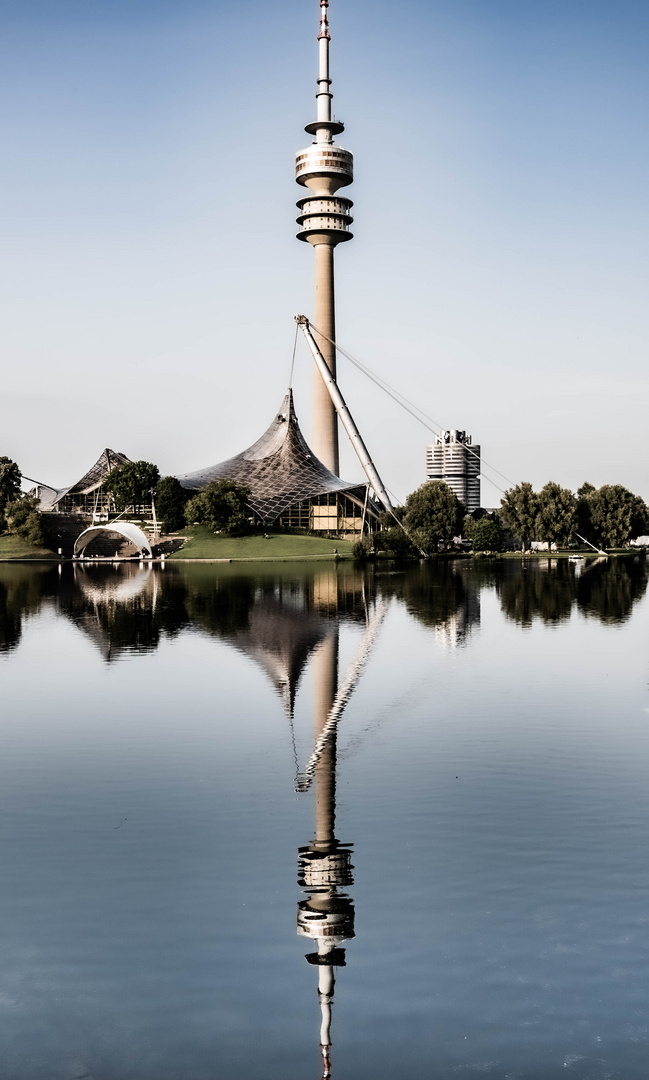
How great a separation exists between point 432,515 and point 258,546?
24513 mm

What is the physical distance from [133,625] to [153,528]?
97694mm

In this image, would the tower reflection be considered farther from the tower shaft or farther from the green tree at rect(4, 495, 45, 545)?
the tower shaft

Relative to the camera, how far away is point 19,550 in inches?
5359

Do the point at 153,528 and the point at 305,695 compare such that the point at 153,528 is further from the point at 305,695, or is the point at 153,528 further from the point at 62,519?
the point at 305,695

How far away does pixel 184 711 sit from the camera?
1143 inches

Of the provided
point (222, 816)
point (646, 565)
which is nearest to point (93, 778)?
point (222, 816)

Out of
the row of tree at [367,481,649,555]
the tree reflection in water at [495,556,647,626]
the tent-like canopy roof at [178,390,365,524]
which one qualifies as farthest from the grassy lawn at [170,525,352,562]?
the tree reflection in water at [495,556,647,626]

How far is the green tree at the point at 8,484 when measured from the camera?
145000mm

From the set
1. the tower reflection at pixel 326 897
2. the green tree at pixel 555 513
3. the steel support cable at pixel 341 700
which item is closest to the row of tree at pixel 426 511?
the green tree at pixel 555 513

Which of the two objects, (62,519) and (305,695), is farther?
(62,519)

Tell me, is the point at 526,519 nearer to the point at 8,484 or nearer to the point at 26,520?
the point at 26,520

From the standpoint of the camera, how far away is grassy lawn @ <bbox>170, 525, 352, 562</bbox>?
12950 centimetres

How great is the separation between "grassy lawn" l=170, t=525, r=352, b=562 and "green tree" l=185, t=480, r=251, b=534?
1.91 metres

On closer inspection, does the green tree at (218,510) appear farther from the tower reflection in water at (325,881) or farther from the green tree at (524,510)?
the tower reflection in water at (325,881)
